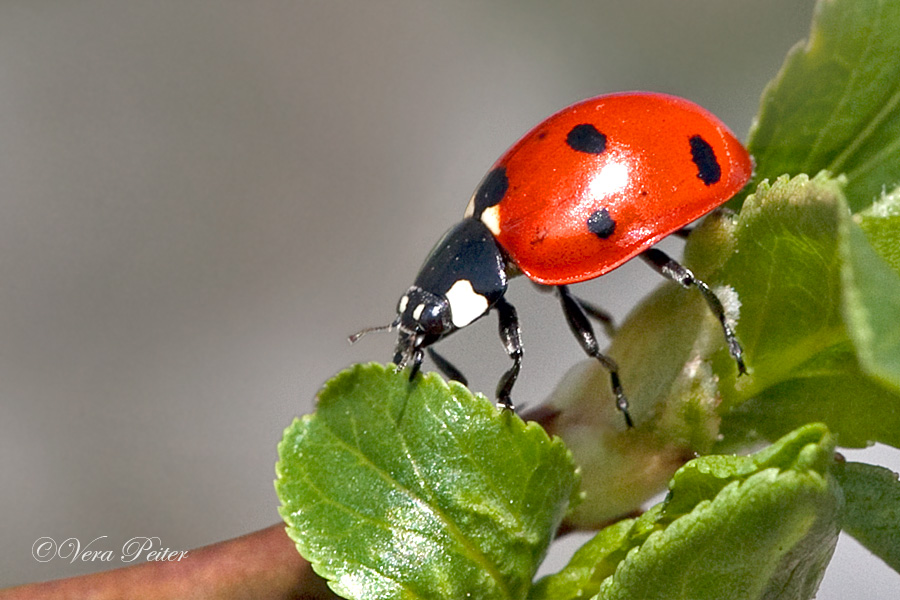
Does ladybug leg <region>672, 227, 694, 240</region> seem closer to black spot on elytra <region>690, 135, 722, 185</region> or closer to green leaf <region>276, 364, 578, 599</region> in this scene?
black spot on elytra <region>690, 135, 722, 185</region>

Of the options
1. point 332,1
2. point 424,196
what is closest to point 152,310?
point 424,196

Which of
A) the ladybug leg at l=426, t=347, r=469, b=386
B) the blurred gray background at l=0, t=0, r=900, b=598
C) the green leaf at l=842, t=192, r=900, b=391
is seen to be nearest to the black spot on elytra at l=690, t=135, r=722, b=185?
the ladybug leg at l=426, t=347, r=469, b=386

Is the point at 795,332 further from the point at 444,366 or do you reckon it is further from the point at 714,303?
the point at 444,366

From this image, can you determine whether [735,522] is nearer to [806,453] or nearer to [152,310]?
[806,453]

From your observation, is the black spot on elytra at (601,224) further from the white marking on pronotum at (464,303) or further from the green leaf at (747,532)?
the green leaf at (747,532)

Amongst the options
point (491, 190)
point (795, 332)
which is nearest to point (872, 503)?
point (795, 332)

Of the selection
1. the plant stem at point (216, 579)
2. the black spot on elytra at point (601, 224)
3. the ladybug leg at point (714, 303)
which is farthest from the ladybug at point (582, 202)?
the plant stem at point (216, 579)
